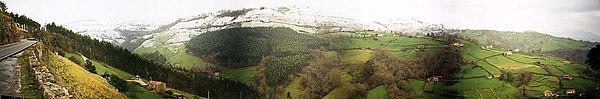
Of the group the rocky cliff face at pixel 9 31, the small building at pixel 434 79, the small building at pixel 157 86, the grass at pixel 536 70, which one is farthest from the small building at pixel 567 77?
the rocky cliff face at pixel 9 31

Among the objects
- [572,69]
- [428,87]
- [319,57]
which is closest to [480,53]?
[428,87]

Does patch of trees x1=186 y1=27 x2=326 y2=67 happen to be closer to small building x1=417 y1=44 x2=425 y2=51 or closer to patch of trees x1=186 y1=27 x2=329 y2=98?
patch of trees x1=186 y1=27 x2=329 y2=98

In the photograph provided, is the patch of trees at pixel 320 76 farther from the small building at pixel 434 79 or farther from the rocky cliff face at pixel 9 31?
the rocky cliff face at pixel 9 31

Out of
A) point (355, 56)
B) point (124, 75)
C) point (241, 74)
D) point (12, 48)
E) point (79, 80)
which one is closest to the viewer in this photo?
point (79, 80)

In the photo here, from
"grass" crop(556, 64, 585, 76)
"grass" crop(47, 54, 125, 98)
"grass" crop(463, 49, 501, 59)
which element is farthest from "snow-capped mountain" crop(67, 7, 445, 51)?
"grass" crop(556, 64, 585, 76)

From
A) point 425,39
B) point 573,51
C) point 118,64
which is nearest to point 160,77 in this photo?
point 118,64

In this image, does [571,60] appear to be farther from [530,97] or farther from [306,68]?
[306,68]

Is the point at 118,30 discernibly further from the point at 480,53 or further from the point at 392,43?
the point at 480,53
